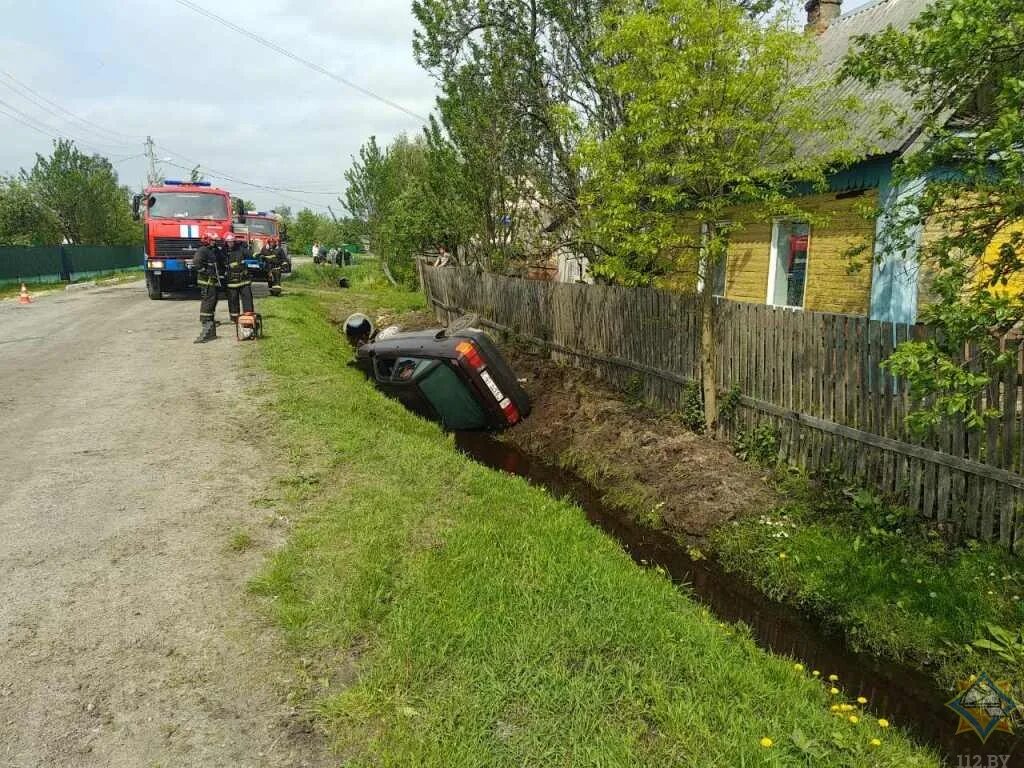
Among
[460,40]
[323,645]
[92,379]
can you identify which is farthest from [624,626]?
[460,40]

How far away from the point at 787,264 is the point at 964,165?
7.69 metres

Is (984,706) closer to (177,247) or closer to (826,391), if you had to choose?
(826,391)

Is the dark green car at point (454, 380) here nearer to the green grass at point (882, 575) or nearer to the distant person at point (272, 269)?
the green grass at point (882, 575)

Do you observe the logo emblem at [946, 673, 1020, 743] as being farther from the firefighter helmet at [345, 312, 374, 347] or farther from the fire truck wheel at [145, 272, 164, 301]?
the fire truck wheel at [145, 272, 164, 301]

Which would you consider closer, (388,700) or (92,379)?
(388,700)

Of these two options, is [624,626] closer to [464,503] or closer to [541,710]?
[541,710]

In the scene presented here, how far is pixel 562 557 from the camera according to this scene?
14.4 feet

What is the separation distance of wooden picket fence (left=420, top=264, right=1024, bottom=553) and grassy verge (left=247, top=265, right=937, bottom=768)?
2014mm

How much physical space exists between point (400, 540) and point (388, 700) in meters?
1.58

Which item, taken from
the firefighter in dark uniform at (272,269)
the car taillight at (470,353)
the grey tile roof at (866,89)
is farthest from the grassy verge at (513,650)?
the firefighter in dark uniform at (272,269)

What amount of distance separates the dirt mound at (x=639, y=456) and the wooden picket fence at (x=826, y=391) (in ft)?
1.33

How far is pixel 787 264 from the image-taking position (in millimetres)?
10359

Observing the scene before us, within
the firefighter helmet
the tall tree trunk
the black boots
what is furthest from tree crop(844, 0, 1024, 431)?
the firefighter helmet

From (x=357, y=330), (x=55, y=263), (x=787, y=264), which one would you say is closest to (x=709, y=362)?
(x=787, y=264)
